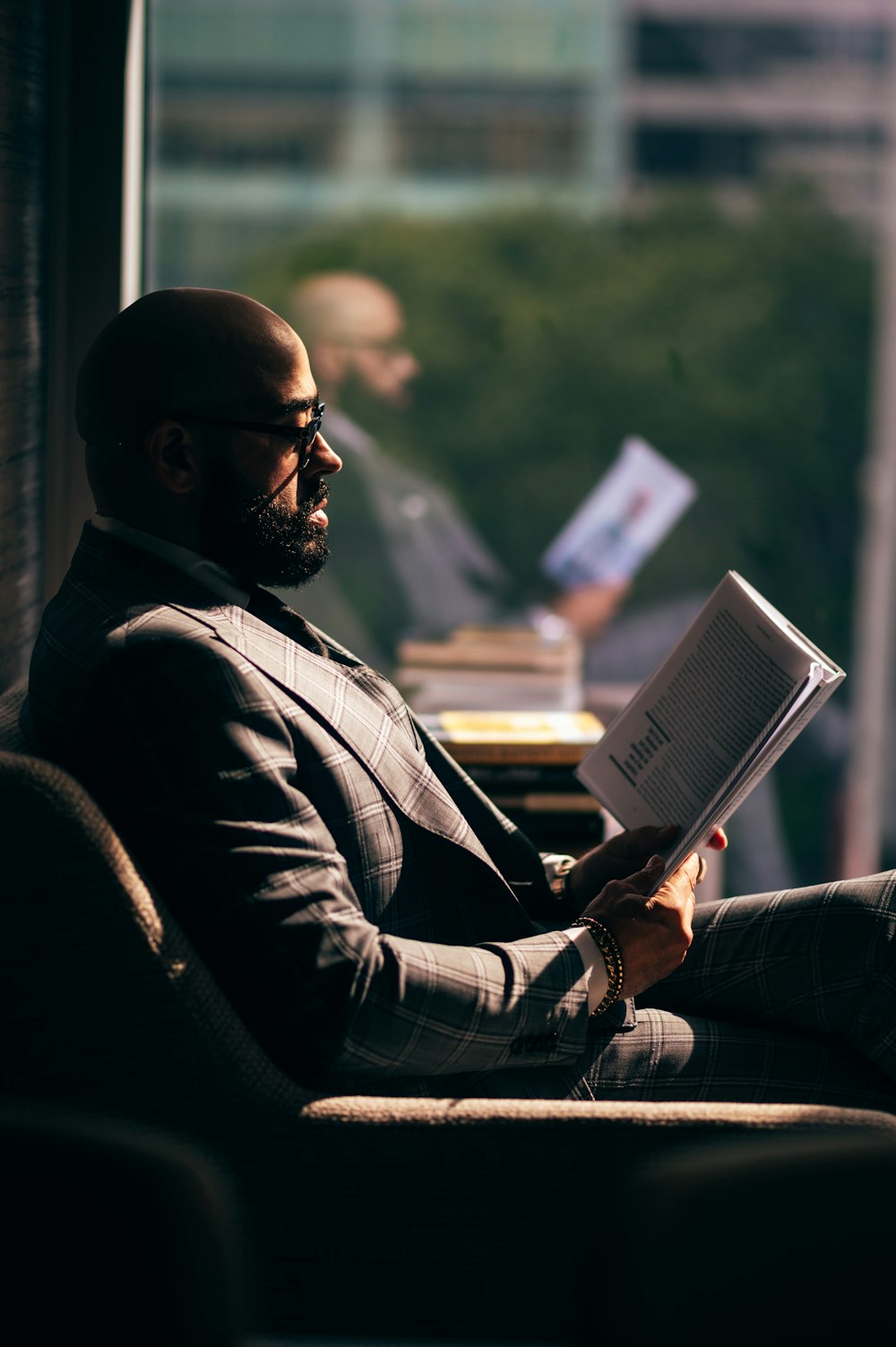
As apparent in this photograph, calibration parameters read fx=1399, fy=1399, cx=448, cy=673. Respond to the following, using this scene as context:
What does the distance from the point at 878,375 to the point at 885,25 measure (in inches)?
34.3

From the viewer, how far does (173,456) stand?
131 cm

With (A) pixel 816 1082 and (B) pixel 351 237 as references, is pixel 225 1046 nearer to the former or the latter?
(A) pixel 816 1082

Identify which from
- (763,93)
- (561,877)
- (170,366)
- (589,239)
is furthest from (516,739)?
(763,93)

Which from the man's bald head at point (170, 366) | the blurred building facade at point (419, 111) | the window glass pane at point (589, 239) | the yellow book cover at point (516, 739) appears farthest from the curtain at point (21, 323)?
the blurred building facade at point (419, 111)

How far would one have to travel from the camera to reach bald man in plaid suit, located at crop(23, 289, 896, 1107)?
3.46 ft

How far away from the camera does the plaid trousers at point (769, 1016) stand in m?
1.33

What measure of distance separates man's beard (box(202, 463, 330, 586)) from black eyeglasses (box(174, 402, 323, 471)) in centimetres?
4

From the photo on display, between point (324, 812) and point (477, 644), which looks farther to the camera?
point (477, 644)

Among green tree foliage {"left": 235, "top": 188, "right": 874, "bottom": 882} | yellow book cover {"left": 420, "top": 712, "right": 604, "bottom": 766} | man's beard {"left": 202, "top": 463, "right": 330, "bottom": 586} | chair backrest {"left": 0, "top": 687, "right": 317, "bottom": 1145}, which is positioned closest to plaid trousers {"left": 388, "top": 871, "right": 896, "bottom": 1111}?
chair backrest {"left": 0, "top": 687, "right": 317, "bottom": 1145}

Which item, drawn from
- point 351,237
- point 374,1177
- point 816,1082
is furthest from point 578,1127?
point 351,237

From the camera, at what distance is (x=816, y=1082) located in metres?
1.35

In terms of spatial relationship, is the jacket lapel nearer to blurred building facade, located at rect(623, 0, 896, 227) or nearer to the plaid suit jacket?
the plaid suit jacket

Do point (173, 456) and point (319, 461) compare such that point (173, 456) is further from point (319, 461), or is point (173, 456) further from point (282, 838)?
point (282, 838)

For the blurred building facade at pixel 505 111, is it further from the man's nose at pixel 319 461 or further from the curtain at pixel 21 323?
the man's nose at pixel 319 461
